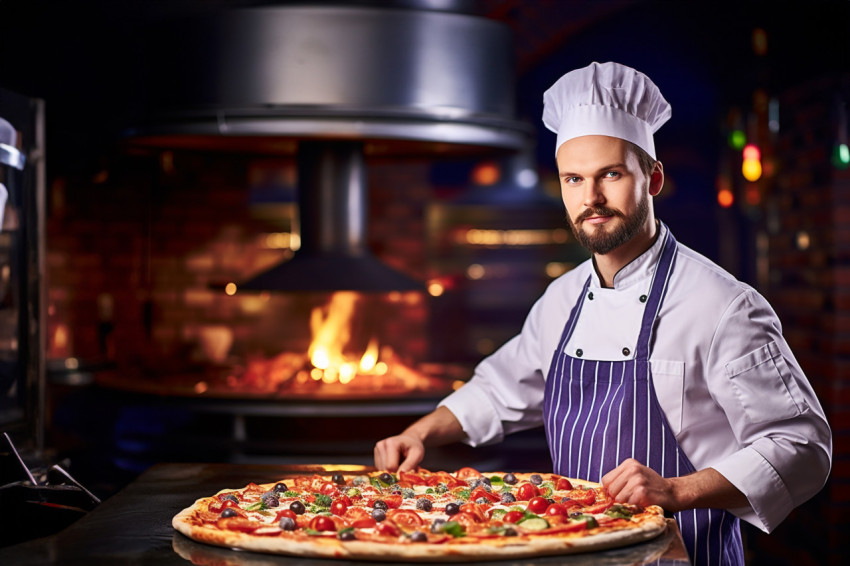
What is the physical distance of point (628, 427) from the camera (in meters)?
2.48

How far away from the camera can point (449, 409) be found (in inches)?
113

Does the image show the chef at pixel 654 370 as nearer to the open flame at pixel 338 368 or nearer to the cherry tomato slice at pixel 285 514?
the cherry tomato slice at pixel 285 514

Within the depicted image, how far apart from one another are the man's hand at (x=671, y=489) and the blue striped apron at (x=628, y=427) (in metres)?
0.13

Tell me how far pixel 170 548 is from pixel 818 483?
4.71ft

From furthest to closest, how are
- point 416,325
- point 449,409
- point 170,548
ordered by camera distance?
point 416,325 < point 449,409 < point 170,548

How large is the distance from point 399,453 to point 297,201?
2.38m

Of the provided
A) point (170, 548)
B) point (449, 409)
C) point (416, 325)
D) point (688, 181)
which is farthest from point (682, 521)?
point (688, 181)

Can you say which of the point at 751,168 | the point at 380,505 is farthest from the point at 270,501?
the point at 751,168

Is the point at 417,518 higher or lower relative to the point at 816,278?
lower

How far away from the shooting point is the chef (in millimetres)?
2342

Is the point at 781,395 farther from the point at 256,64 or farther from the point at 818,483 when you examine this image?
the point at 256,64

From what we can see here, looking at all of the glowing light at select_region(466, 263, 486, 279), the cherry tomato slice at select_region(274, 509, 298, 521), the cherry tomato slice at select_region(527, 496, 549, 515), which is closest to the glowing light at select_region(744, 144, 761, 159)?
the cherry tomato slice at select_region(527, 496, 549, 515)

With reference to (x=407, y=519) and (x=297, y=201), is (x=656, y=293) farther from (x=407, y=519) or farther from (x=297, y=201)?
(x=297, y=201)

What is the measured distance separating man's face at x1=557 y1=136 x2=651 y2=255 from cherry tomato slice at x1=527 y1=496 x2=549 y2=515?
64 centimetres
